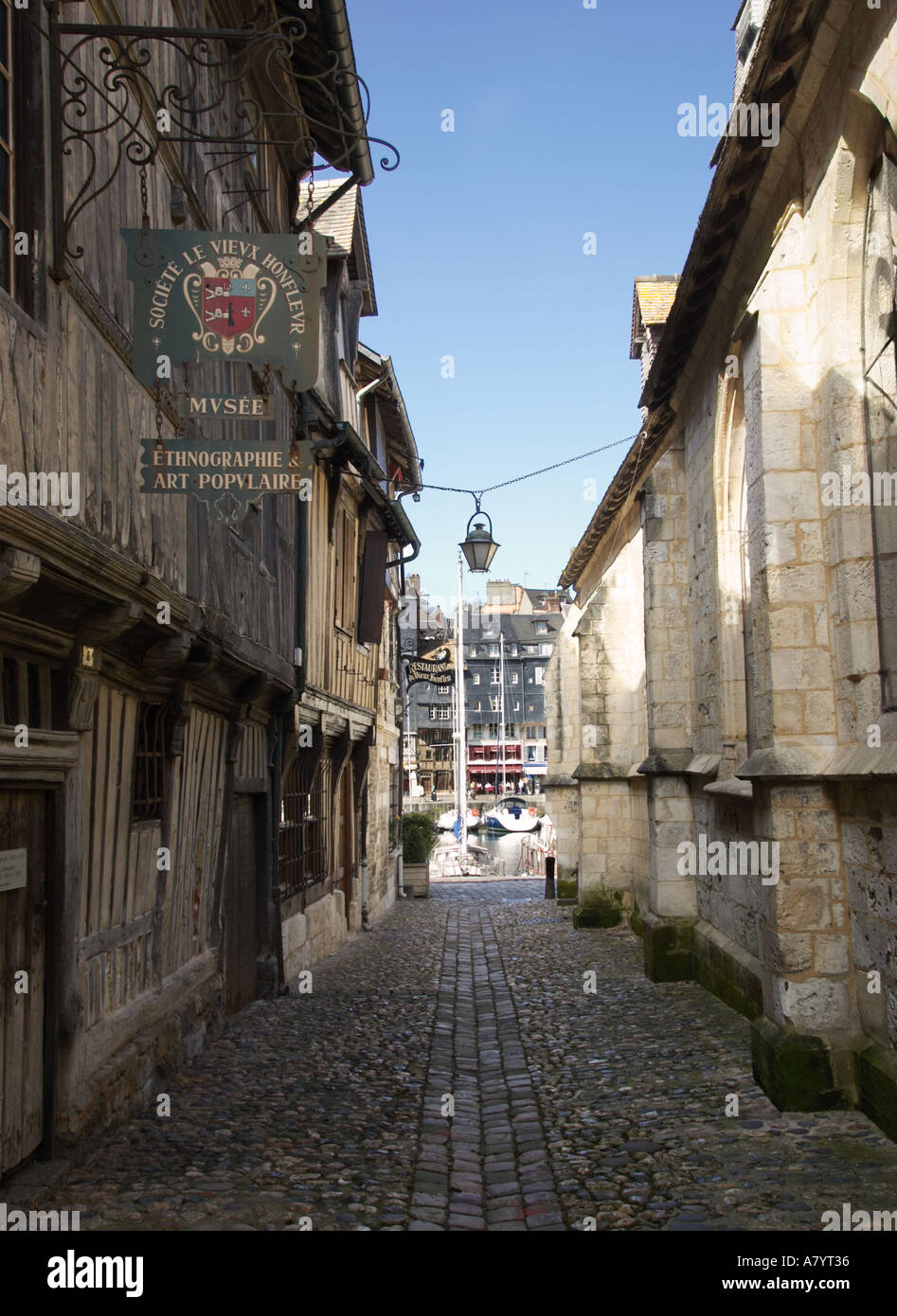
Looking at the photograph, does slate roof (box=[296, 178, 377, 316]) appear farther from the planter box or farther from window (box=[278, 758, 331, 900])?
the planter box

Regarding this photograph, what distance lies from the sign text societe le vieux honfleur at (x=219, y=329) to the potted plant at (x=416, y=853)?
17490 millimetres

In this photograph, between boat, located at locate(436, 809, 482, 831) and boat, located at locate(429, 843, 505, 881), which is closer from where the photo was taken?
boat, located at locate(429, 843, 505, 881)

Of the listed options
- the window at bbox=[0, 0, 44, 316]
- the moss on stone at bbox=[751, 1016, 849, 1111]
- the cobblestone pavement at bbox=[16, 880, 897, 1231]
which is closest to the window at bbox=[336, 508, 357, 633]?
the cobblestone pavement at bbox=[16, 880, 897, 1231]

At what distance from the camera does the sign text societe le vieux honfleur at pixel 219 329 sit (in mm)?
5000

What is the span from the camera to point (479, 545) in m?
14.0

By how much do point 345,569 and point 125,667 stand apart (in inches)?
331

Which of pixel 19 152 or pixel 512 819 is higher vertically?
pixel 19 152

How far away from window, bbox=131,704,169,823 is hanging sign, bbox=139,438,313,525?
1.71 metres

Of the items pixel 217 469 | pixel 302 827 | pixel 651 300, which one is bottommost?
pixel 302 827

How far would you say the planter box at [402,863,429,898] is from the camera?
21875 millimetres

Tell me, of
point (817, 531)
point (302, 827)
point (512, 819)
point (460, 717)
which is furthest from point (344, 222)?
point (512, 819)

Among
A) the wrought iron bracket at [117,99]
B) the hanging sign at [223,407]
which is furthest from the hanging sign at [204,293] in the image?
the wrought iron bracket at [117,99]

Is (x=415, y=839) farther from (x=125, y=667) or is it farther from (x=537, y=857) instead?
(x=125, y=667)

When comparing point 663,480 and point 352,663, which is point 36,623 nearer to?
point 663,480
